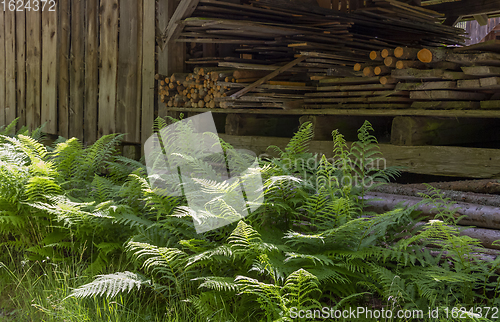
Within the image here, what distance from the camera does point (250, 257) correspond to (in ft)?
8.79

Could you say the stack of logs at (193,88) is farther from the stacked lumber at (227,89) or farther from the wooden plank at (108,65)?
the wooden plank at (108,65)

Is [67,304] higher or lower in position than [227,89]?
lower

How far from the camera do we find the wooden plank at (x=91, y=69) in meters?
7.09

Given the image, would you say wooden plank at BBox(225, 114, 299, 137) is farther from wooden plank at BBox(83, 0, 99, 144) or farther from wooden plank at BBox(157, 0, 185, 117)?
wooden plank at BBox(83, 0, 99, 144)

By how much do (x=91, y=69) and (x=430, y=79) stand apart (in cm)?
543

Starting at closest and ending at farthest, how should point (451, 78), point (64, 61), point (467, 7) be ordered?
point (451, 78), point (64, 61), point (467, 7)

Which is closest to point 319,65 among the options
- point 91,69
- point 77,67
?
point 91,69

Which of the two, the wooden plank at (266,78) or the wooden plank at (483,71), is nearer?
the wooden plank at (483,71)

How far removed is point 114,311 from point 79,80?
5.63 m

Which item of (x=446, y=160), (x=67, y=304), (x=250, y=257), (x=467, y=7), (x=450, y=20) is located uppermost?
(x=467, y=7)

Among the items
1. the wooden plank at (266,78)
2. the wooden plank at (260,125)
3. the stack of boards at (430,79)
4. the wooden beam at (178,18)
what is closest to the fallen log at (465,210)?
the stack of boards at (430,79)

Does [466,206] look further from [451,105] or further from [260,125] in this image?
[260,125]

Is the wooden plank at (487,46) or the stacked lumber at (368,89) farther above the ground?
the wooden plank at (487,46)

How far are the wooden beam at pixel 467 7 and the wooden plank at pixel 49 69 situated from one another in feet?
24.5
